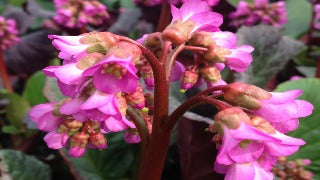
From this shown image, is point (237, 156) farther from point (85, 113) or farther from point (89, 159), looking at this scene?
point (89, 159)

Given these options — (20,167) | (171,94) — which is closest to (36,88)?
(20,167)

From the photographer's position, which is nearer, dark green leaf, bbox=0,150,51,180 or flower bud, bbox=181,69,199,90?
flower bud, bbox=181,69,199,90

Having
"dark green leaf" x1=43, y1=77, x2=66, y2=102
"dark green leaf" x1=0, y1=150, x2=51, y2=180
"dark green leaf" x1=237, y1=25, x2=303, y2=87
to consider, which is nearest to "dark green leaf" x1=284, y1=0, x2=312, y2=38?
"dark green leaf" x1=237, y1=25, x2=303, y2=87

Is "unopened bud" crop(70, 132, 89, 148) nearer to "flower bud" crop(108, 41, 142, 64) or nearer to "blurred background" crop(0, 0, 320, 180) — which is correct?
"flower bud" crop(108, 41, 142, 64)

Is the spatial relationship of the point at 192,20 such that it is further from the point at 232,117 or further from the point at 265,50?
the point at 265,50

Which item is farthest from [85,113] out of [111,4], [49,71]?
[111,4]

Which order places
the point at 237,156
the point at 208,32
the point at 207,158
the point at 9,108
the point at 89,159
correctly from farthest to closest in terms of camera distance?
the point at 9,108, the point at 89,159, the point at 207,158, the point at 208,32, the point at 237,156

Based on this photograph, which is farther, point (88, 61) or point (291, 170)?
point (291, 170)
